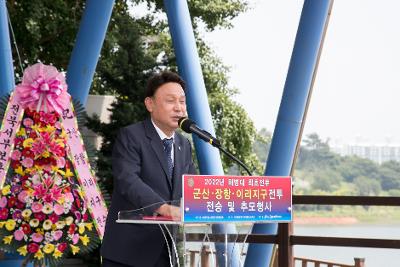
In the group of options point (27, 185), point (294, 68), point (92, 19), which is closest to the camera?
point (27, 185)

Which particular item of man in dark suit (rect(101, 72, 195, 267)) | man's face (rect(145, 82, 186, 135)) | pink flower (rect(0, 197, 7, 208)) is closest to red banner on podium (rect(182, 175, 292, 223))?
man in dark suit (rect(101, 72, 195, 267))

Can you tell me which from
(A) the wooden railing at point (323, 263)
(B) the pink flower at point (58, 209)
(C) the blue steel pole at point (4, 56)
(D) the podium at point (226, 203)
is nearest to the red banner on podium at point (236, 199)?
(D) the podium at point (226, 203)

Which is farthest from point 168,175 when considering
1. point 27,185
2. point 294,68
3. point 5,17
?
point 5,17

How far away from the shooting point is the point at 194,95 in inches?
284

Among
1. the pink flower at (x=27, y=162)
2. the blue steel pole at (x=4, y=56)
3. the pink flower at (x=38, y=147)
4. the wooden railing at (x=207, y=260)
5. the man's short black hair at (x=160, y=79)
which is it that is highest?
the blue steel pole at (x=4, y=56)

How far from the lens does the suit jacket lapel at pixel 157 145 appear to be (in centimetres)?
316

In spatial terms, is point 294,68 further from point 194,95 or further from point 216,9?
point 216,9

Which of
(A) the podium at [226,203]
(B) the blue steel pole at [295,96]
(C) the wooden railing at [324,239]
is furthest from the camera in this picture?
(B) the blue steel pole at [295,96]

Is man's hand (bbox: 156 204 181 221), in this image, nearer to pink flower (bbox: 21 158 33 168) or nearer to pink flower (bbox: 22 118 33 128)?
pink flower (bbox: 21 158 33 168)

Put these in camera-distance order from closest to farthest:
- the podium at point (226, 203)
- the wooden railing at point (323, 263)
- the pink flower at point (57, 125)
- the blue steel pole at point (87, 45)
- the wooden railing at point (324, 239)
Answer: the podium at point (226, 203) → the wooden railing at point (324, 239) → the pink flower at point (57, 125) → the wooden railing at point (323, 263) → the blue steel pole at point (87, 45)

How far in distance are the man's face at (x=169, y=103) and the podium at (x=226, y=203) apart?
0.38 m

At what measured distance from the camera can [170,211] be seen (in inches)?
111

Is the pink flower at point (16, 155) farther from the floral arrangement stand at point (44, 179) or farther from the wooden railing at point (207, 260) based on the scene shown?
the wooden railing at point (207, 260)

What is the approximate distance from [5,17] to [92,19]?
66 centimetres
